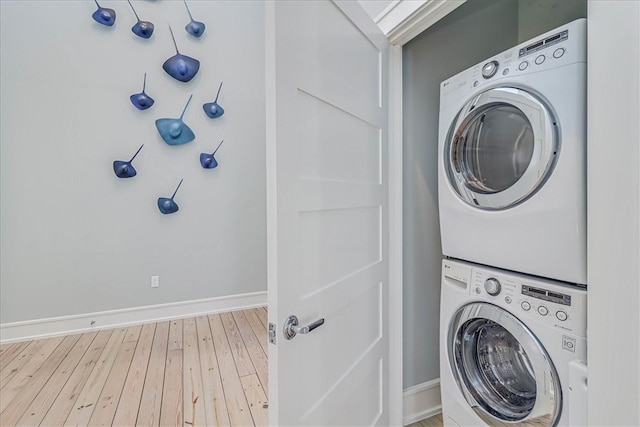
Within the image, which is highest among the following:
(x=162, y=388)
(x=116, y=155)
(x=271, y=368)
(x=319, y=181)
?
(x=116, y=155)

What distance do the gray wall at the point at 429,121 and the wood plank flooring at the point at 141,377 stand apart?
1007 millimetres

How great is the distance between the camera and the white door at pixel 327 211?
87cm

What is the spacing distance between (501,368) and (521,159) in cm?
83

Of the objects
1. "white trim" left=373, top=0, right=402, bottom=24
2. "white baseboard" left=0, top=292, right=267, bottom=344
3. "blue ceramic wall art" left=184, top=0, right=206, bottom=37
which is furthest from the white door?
"blue ceramic wall art" left=184, top=0, right=206, bottom=37

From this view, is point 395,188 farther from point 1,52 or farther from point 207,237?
point 1,52

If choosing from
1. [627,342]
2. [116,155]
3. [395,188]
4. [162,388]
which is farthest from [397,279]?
[116,155]

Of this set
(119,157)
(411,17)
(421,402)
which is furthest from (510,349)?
(119,157)

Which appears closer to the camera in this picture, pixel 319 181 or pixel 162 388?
pixel 319 181

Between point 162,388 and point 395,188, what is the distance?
74.4 inches

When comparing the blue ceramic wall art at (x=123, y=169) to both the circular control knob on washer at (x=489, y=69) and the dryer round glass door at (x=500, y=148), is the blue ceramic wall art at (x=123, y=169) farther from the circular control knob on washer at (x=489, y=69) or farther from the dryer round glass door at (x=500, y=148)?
the circular control knob on washer at (x=489, y=69)

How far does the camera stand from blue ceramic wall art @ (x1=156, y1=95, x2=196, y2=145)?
9.80ft

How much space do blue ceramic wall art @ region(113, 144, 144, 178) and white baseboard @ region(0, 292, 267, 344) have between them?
49.1 inches

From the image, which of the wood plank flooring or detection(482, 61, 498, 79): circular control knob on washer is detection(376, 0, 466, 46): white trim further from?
the wood plank flooring

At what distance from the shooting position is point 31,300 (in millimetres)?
2664
